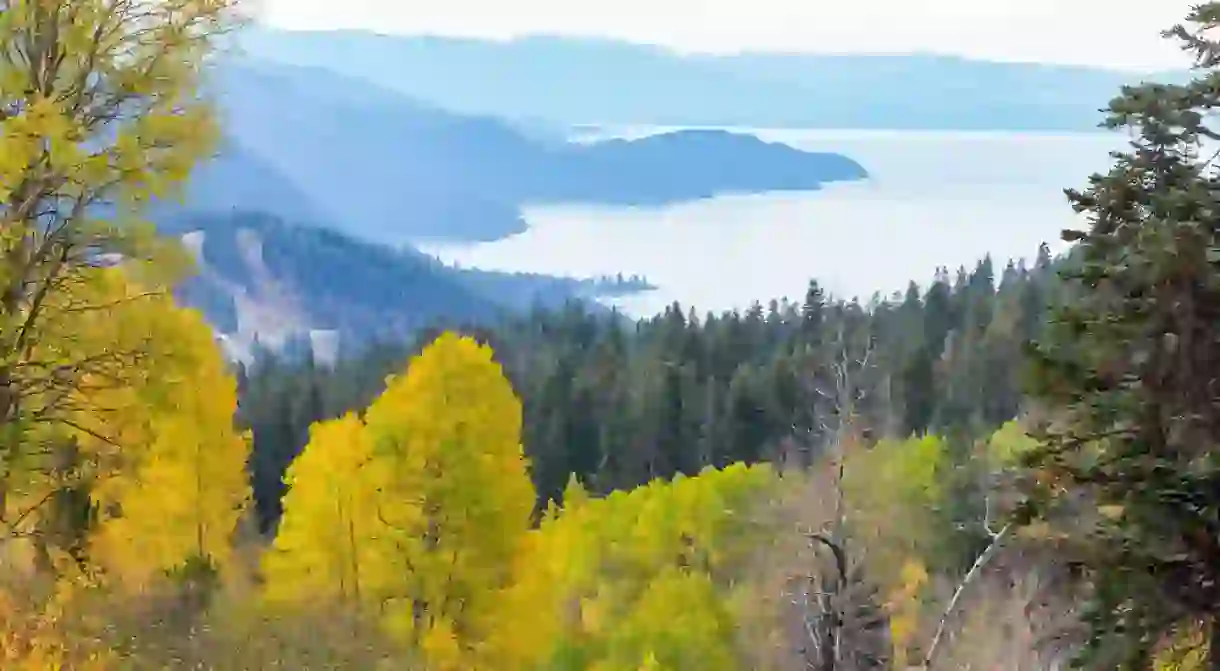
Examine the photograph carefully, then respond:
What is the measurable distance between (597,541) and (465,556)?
45.9 feet

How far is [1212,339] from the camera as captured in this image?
7.27 m

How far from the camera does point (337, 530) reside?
1686 cm

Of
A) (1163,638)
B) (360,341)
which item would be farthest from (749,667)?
(360,341)

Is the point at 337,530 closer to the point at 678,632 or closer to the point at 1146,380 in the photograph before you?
the point at 678,632

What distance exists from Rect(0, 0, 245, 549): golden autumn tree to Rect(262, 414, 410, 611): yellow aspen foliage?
5.75 metres

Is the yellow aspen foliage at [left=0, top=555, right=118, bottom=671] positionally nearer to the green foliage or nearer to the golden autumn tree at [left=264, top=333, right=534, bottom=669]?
the golden autumn tree at [left=264, top=333, right=534, bottom=669]

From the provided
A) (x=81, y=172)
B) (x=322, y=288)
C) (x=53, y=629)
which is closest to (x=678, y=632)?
(x=53, y=629)

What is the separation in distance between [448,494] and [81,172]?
8.35 metres

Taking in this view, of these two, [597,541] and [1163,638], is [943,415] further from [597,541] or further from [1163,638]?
[1163,638]

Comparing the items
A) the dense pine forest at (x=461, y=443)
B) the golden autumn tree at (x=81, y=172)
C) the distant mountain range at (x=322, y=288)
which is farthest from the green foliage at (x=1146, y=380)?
the distant mountain range at (x=322, y=288)

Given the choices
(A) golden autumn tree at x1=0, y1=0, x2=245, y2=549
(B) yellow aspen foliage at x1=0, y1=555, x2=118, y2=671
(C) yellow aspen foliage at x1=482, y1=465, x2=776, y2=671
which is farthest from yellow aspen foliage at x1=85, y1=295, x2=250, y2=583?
(A) golden autumn tree at x1=0, y1=0, x2=245, y2=549

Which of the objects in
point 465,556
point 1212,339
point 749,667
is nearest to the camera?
point 1212,339

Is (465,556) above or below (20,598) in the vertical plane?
below

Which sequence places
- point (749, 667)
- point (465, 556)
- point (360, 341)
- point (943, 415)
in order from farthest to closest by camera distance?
point (360, 341) → point (943, 415) → point (749, 667) → point (465, 556)
